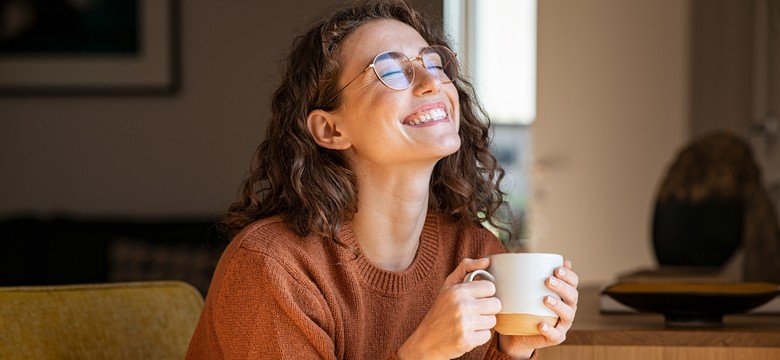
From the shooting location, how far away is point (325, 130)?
1.57 metres

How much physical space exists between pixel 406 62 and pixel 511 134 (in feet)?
20.5

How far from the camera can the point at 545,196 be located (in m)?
5.28

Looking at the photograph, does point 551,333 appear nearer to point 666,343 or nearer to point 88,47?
point 666,343

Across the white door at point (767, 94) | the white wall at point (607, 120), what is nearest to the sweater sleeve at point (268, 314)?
the white door at point (767, 94)

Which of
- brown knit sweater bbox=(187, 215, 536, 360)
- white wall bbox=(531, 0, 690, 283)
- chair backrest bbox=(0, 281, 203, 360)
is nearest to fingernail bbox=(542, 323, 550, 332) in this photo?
brown knit sweater bbox=(187, 215, 536, 360)

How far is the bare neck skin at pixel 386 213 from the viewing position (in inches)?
60.0

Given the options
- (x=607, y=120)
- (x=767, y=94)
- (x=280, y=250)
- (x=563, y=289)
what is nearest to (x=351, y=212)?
(x=280, y=250)

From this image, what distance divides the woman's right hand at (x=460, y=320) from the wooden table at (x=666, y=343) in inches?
10.1

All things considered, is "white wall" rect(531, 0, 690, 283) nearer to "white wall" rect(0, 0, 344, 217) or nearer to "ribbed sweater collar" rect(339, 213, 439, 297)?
"white wall" rect(0, 0, 344, 217)

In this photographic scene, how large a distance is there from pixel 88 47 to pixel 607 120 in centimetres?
233

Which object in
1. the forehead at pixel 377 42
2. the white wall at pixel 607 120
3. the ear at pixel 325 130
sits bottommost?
the white wall at pixel 607 120

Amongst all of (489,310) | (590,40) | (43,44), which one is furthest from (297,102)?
(590,40)

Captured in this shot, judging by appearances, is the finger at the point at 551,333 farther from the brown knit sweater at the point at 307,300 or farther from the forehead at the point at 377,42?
the forehead at the point at 377,42

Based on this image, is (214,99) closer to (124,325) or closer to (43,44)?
(43,44)
